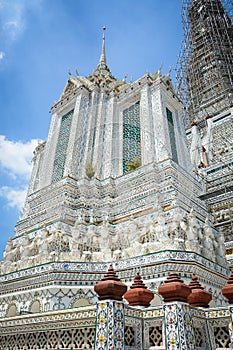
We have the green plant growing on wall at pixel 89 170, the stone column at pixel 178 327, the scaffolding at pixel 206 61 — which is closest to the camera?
the stone column at pixel 178 327

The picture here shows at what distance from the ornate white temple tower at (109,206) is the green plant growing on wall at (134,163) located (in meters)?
0.17

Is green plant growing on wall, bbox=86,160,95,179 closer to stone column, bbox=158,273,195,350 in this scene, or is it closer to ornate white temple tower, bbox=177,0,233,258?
ornate white temple tower, bbox=177,0,233,258

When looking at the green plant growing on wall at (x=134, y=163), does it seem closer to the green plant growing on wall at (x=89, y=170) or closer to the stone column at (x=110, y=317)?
the green plant growing on wall at (x=89, y=170)

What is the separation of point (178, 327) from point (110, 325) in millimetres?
723

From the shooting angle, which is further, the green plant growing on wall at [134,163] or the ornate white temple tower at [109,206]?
the green plant growing on wall at [134,163]

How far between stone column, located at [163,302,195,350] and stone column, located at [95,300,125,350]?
502 mm

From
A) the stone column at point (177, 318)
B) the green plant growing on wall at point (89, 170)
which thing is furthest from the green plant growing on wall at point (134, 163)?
the stone column at point (177, 318)

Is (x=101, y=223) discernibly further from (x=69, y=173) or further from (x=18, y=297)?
(x=18, y=297)

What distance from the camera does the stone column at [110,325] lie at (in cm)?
328

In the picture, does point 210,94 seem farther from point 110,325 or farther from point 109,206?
point 110,325

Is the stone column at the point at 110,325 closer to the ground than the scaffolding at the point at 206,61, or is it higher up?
closer to the ground

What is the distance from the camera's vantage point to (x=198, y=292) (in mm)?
4305

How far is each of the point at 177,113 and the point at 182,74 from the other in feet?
40.9

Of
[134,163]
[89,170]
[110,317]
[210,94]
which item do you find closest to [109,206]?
[89,170]
